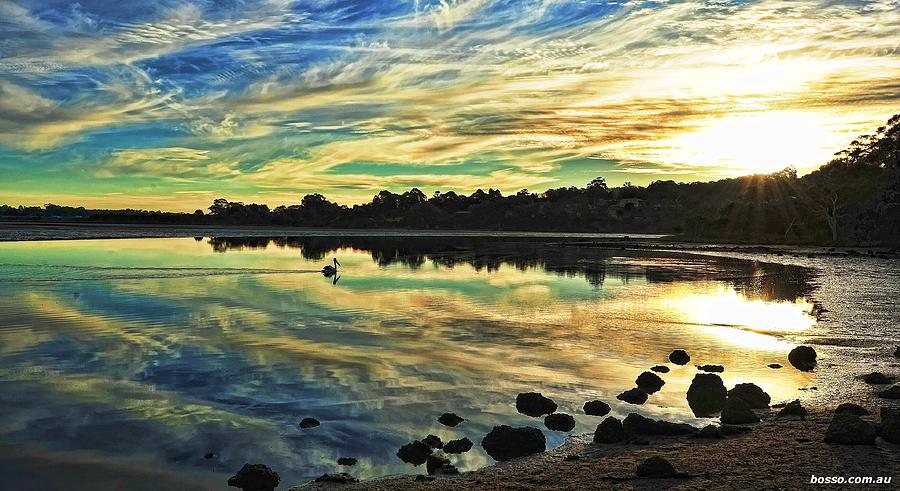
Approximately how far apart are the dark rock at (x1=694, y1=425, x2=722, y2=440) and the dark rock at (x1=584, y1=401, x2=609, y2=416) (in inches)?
81.7

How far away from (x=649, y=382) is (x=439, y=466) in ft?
21.2

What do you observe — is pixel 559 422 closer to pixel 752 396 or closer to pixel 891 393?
pixel 752 396

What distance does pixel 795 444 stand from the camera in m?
9.81

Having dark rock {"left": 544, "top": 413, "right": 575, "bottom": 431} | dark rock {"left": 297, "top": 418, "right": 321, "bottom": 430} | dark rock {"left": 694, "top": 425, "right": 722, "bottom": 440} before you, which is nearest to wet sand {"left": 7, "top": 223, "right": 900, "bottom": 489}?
dark rock {"left": 694, "top": 425, "right": 722, "bottom": 440}

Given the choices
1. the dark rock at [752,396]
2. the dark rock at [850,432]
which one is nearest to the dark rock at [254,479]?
the dark rock at [850,432]

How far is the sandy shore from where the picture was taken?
851 cm

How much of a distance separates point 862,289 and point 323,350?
101ft

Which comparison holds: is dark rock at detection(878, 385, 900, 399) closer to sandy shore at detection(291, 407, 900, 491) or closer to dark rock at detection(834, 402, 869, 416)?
dark rock at detection(834, 402, 869, 416)

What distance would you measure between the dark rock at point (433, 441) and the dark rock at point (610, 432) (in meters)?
2.61

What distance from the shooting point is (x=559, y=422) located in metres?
11.7

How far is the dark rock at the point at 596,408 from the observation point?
1251 centimetres

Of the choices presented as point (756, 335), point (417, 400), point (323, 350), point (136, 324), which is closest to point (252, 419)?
point (417, 400)

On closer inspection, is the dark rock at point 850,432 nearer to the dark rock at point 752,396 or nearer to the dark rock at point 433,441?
the dark rock at point 752,396

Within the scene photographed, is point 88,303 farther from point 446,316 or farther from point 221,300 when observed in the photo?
point 446,316
